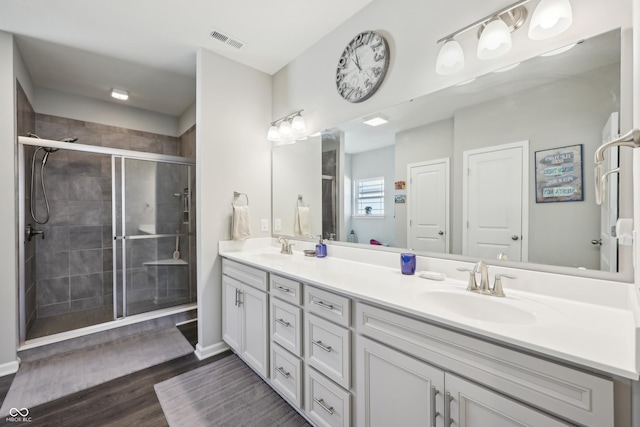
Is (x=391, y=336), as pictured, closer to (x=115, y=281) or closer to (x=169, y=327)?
(x=169, y=327)

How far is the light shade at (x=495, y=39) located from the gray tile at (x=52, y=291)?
436 centimetres

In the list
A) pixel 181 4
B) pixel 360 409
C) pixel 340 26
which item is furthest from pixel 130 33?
pixel 360 409

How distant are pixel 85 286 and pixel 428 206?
3869mm

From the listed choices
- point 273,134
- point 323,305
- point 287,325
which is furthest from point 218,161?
point 323,305

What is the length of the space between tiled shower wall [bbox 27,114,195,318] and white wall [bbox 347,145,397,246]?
2.38 m

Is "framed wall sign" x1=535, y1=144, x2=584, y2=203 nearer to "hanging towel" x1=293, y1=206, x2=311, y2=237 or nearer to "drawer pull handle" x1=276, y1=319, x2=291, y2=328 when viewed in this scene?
"drawer pull handle" x1=276, y1=319, x2=291, y2=328

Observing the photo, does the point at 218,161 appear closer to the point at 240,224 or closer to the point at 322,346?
the point at 240,224

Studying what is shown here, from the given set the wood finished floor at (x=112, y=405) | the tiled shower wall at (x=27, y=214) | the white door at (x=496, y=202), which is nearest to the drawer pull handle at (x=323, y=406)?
the wood finished floor at (x=112, y=405)

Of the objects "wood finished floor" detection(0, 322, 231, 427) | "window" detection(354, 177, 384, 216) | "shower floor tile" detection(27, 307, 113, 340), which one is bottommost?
"wood finished floor" detection(0, 322, 231, 427)

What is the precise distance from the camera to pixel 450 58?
1315mm

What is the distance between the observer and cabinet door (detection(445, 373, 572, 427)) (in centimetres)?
73

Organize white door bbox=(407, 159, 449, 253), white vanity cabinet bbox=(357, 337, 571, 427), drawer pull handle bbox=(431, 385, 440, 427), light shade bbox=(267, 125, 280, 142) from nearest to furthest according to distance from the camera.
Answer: white vanity cabinet bbox=(357, 337, 571, 427) → drawer pull handle bbox=(431, 385, 440, 427) → white door bbox=(407, 159, 449, 253) → light shade bbox=(267, 125, 280, 142)

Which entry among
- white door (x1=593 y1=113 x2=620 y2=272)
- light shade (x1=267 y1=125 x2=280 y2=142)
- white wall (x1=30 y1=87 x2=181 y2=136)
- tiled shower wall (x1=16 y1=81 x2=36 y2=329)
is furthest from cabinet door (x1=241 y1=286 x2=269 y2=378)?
white wall (x1=30 y1=87 x2=181 y2=136)

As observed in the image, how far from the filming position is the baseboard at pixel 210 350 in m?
2.18
